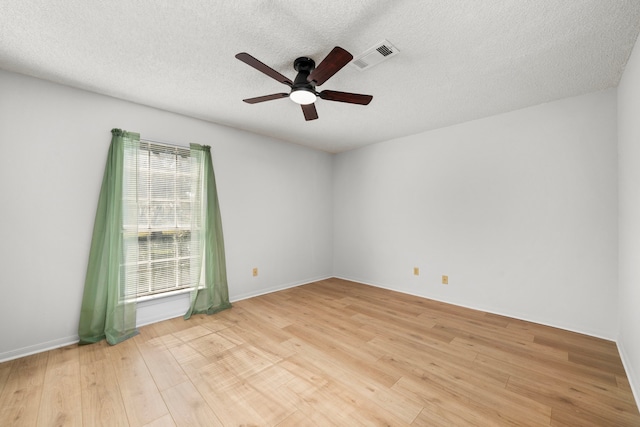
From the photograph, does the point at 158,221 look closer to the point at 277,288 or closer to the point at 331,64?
the point at 277,288

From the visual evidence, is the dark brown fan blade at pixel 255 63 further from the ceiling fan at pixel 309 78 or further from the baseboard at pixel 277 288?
the baseboard at pixel 277 288

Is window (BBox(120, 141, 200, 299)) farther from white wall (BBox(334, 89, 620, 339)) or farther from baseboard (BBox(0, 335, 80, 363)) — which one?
white wall (BBox(334, 89, 620, 339))

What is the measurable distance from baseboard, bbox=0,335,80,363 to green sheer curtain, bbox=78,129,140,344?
0.42 feet

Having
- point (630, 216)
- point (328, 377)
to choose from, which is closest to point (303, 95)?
point (328, 377)

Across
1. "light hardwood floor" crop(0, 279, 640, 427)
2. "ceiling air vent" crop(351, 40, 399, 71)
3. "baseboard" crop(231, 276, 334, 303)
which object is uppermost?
"ceiling air vent" crop(351, 40, 399, 71)

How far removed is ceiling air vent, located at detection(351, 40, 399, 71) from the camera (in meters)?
1.92

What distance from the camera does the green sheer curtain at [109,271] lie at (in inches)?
101

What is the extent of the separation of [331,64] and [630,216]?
2.58 m

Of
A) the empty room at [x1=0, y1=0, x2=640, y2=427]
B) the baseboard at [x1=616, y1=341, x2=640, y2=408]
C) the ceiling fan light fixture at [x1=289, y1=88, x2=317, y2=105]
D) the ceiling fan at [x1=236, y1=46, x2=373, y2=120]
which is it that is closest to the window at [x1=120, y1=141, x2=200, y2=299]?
the empty room at [x1=0, y1=0, x2=640, y2=427]

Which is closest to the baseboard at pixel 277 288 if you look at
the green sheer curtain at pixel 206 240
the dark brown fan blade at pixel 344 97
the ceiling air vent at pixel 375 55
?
the green sheer curtain at pixel 206 240

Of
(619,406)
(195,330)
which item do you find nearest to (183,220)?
(195,330)

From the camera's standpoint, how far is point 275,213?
14.0ft

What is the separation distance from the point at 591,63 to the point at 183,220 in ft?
14.1

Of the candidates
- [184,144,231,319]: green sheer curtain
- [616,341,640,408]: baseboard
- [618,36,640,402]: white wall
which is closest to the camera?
[616,341,640,408]: baseboard
